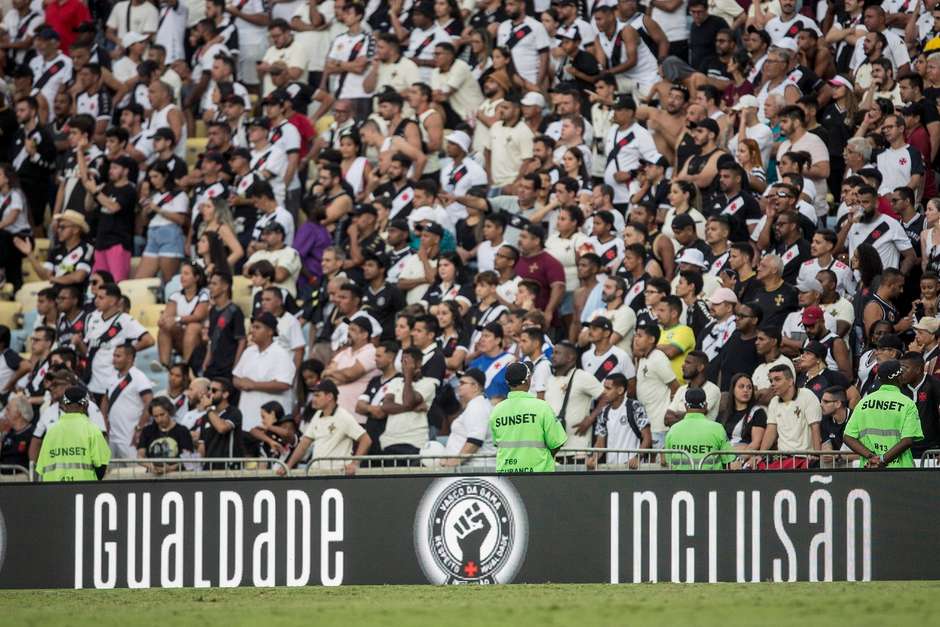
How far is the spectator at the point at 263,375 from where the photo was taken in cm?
1670

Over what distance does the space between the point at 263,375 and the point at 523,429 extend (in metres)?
5.08

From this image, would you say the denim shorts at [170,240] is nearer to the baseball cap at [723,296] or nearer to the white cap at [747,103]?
the white cap at [747,103]

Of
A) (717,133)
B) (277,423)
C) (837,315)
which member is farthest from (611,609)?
(717,133)

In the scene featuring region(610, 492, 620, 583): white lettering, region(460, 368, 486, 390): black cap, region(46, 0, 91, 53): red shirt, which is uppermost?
region(46, 0, 91, 53): red shirt

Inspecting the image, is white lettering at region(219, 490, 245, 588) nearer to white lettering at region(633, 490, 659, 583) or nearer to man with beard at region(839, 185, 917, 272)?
white lettering at region(633, 490, 659, 583)

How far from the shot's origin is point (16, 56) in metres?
23.2

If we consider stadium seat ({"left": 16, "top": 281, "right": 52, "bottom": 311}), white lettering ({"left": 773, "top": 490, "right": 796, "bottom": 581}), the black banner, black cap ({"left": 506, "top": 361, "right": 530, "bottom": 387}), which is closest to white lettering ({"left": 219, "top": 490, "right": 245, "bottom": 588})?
the black banner

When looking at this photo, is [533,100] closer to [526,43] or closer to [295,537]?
[526,43]

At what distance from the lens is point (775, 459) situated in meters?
13.1

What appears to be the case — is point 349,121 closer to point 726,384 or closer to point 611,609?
point 726,384

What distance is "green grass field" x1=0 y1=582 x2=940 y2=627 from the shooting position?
9.79 m

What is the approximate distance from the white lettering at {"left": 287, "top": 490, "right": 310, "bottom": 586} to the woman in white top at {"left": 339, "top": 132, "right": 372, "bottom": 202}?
7260 mm

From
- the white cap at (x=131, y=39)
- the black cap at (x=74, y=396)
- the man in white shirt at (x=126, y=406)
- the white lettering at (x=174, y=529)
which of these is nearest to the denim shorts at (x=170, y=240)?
the man in white shirt at (x=126, y=406)

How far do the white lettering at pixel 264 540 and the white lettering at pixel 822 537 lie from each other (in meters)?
3.96
